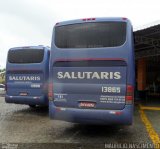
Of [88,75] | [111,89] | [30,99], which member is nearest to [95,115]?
[111,89]

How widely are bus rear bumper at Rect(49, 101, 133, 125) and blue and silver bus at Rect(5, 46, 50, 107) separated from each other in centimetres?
422

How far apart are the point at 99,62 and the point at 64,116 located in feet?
5.83

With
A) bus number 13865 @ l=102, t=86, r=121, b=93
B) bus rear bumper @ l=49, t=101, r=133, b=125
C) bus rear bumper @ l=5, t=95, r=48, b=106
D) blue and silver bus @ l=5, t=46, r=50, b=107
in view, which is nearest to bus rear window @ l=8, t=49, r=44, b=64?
blue and silver bus @ l=5, t=46, r=50, b=107

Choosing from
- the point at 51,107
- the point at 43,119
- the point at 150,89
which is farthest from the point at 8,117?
the point at 150,89

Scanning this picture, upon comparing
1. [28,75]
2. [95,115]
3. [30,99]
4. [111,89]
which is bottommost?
[30,99]

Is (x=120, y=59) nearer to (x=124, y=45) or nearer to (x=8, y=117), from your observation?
(x=124, y=45)

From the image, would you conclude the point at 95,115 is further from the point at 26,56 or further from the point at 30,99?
the point at 26,56

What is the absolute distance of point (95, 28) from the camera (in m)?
8.58

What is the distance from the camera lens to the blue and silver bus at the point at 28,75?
1284 centimetres

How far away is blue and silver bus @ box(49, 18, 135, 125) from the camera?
26.6 ft

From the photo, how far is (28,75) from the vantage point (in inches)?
513

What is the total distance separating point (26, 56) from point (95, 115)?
6002mm

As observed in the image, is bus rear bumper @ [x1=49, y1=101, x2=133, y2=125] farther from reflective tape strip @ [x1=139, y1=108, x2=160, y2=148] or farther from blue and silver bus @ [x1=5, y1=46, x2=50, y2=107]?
blue and silver bus @ [x1=5, y1=46, x2=50, y2=107]

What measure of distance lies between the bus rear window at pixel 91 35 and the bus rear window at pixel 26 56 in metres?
4.18
